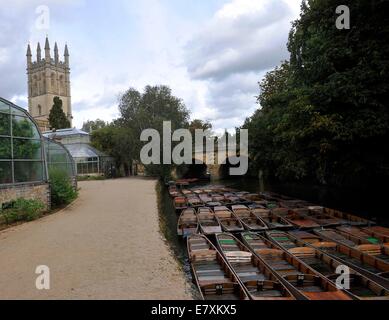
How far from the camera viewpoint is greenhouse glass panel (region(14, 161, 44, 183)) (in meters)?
17.4

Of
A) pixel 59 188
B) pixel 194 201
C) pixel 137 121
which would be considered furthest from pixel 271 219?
pixel 137 121

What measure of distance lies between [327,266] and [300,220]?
23.8 feet

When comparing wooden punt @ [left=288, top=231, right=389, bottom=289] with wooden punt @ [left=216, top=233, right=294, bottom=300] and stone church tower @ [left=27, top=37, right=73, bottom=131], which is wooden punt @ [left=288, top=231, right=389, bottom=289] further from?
stone church tower @ [left=27, top=37, right=73, bottom=131]

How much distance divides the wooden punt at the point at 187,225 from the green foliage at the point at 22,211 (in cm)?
618

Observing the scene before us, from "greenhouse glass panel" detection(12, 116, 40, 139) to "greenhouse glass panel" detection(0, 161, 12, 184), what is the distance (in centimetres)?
149

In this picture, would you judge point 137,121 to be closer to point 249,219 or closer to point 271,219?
point 249,219

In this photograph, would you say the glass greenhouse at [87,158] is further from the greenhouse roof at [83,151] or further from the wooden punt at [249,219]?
the wooden punt at [249,219]

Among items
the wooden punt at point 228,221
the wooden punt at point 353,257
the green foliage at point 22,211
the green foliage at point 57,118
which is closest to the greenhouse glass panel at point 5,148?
the green foliage at point 22,211

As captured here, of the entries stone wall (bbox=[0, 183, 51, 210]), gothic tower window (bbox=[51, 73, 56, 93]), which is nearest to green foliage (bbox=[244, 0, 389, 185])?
stone wall (bbox=[0, 183, 51, 210])

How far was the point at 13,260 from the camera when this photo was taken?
1061 centimetres

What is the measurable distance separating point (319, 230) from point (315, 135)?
4.56 m
